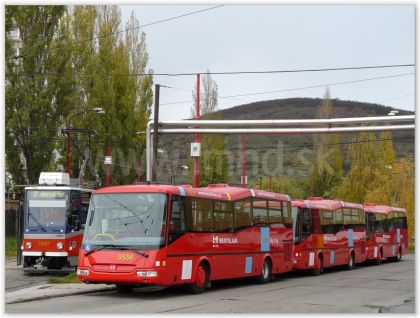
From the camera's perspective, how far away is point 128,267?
61.9 feet

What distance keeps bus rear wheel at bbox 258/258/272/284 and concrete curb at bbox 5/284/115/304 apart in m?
5.56

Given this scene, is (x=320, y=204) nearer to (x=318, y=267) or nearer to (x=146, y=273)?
(x=318, y=267)

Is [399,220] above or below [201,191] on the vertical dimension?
below

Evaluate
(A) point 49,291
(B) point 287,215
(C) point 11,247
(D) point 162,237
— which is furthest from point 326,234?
(C) point 11,247

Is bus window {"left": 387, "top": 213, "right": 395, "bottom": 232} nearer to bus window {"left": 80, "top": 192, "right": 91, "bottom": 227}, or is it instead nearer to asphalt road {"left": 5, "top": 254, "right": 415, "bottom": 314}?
asphalt road {"left": 5, "top": 254, "right": 415, "bottom": 314}

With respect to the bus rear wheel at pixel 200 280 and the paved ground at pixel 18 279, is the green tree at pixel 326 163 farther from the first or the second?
the bus rear wheel at pixel 200 280

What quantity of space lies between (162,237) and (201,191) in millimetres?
3022

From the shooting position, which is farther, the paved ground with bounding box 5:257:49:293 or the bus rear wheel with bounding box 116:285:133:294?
the paved ground with bounding box 5:257:49:293

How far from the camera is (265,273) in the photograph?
1014 inches

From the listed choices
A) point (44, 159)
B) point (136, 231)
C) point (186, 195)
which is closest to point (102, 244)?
point (136, 231)

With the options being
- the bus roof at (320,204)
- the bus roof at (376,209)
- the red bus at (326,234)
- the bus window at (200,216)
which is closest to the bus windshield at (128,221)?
the bus window at (200,216)

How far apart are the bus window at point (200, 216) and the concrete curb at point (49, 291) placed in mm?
3131

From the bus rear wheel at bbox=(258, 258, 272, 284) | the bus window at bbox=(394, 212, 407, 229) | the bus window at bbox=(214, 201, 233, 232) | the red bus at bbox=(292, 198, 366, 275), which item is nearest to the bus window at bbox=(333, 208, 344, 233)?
the red bus at bbox=(292, 198, 366, 275)

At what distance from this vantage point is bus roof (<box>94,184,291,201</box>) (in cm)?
1998
